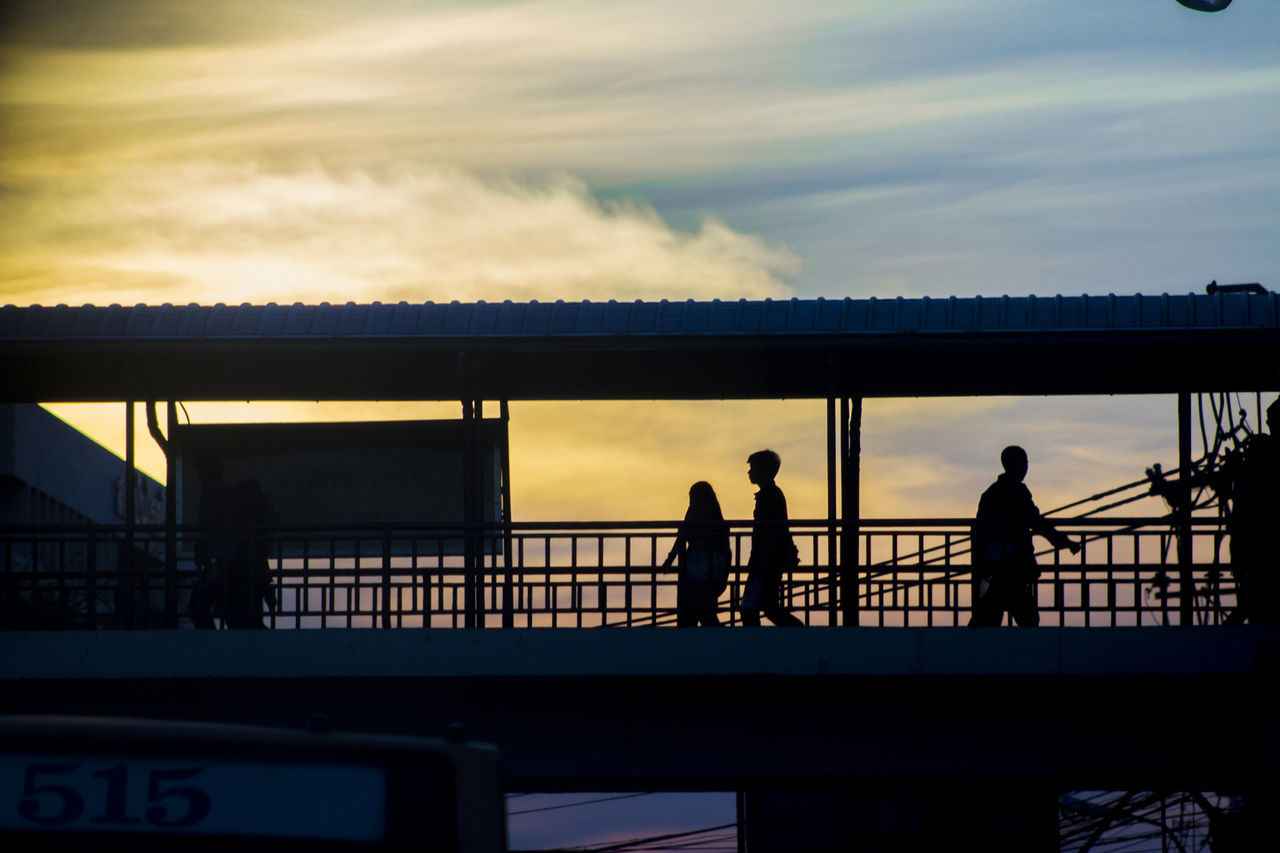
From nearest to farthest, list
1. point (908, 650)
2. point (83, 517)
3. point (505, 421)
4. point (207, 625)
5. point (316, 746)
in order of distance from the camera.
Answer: point (316, 746) → point (908, 650) → point (207, 625) → point (505, 421) → point (83, 517)

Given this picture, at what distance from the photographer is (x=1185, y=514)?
14.8 metres

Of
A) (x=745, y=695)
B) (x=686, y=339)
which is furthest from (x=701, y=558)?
(x=686, y=339)

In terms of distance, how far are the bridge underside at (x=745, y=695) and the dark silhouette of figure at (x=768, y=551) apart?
A: 0.41 metres

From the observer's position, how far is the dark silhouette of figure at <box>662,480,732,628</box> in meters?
14.4

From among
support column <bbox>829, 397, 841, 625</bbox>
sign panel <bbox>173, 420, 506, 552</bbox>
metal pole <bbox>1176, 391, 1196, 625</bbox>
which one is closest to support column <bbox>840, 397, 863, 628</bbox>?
support column <bbox>829, 397, 841, 625</bbox>

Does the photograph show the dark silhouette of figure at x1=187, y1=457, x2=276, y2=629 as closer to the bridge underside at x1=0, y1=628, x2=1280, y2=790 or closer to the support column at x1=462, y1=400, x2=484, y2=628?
A: the bridge underside at x1=0, y1=628, x2=1280, y2=790

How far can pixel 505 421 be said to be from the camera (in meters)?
18.5

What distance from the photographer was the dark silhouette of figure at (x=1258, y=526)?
13930mm

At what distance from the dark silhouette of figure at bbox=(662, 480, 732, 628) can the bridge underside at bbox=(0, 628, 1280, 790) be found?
40 cm

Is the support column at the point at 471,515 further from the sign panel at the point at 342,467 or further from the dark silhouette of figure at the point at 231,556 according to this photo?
the sign panel at the point at 342,467

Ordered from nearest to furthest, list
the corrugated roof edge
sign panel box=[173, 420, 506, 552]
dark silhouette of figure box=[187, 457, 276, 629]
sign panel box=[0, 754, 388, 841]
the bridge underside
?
sign panel box=[0, 754, 388, 841] → the bridge underside → dark silhouette of figure box=[187, 457, 276, 629] → the corrugated roof edge → sign panel box=[173, 420, 506, 552]

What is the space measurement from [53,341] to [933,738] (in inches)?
351

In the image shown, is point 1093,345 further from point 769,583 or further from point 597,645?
point 597,645

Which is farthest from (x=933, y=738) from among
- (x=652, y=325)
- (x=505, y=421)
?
(x=505, y=421)
